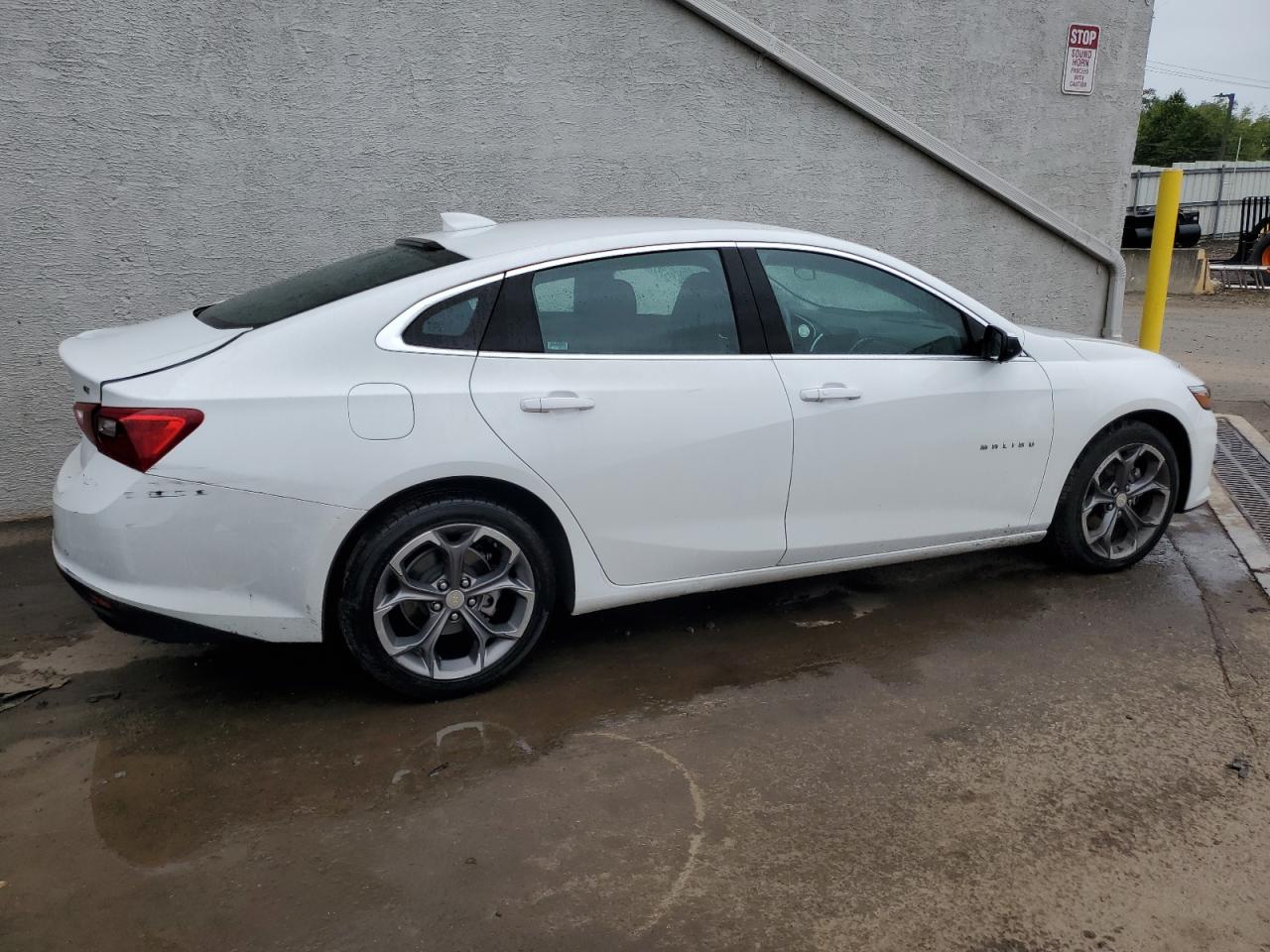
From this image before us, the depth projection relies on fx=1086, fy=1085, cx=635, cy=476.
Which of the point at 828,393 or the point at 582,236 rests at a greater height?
the point at 582,236

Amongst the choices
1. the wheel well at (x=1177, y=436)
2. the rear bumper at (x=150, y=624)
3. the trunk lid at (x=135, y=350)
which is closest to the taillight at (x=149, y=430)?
the trunk lid at (x=135, y=350)

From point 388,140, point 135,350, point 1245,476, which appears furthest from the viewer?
point 1245,476

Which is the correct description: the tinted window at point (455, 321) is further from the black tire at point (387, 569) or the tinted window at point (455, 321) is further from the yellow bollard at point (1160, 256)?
the yellow bollard at point (1160, 256)

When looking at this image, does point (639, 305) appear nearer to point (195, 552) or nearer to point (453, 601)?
point (453, 601)

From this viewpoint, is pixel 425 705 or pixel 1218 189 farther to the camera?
pixel 1218 189

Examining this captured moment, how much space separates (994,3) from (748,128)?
99.2 inches

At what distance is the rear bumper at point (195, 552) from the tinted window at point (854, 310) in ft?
6.00

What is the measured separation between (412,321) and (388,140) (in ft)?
8.99

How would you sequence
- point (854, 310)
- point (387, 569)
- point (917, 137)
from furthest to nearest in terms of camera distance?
point (917, 137) → point (854, 310) → point (387, 569)

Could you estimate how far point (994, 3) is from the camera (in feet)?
25.9

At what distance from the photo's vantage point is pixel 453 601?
360 cm

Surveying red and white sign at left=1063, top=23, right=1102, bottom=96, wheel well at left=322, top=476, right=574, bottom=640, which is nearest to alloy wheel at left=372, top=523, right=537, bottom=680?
wheel well at left=322, top=476, right=574, bottom=640

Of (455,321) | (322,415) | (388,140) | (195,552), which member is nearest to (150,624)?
(195,552)

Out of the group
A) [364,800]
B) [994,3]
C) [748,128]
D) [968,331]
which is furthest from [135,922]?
[994,3]
